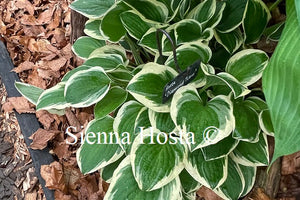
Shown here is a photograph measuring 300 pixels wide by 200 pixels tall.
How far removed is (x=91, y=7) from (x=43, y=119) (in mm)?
498

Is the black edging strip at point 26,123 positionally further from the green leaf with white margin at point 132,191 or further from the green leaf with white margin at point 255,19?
the green leaf with white margin at point 255,19

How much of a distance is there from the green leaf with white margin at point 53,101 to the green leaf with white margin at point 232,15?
534 mm

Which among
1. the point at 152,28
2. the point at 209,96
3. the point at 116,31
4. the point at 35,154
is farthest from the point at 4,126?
the point at 209,96

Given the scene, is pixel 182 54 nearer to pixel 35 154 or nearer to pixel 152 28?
pixel 152 28

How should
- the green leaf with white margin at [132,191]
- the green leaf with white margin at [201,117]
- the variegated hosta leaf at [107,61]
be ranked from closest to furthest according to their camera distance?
the green leaf with white margin at [201,117]
the green leaf with white margin at [132,191]
the variegated hosta leaf at [107,61]

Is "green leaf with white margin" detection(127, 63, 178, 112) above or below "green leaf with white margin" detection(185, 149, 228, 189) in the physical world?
above

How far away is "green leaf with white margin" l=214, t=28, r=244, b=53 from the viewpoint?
1.13 meters

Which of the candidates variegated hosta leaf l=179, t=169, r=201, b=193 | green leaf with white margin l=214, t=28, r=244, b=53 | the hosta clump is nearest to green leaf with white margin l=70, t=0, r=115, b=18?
the hosta clump

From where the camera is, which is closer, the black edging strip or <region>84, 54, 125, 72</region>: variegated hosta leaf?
<region>84, 54, 125, 72</region>: variegated hosta leaf

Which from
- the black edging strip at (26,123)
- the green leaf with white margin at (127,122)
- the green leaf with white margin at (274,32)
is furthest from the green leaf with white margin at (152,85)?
the black edging strip at (26,123)

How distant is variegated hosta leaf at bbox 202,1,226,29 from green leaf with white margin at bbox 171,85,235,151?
0.91 ft

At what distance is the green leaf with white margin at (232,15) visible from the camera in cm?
114

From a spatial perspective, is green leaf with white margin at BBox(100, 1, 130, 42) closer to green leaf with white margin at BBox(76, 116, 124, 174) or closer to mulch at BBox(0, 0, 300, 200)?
green leaf with white margin at BBox(76, 116, 124, 174)

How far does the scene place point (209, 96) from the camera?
106 cm
